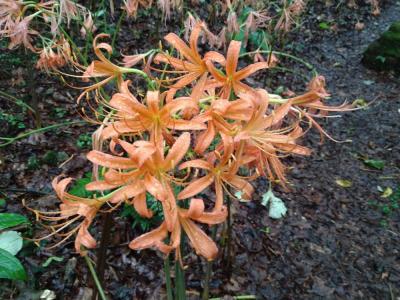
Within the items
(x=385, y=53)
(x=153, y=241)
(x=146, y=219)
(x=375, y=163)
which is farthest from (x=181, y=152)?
(x=385, y=53)

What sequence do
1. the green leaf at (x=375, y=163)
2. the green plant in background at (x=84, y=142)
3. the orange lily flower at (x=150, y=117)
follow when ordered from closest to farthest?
the orange lily flower at (x=150, y=117), the green plant in background at (x=84, y=142), the green leaf at (x=375, y=163)

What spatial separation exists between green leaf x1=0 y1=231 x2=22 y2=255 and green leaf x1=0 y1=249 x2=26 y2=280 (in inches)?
21.4

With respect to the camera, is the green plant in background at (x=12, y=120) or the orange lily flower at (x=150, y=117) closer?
the orange lily flower at (x=150, y=117)

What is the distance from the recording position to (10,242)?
171cm

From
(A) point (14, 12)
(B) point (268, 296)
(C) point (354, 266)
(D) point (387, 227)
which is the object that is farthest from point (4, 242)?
(D) point (387, 227)

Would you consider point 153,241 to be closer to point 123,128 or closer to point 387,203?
point 123,128

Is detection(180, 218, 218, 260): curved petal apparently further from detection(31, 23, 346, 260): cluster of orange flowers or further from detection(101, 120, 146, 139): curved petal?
detection(101, 120, 146, 139): curved petal

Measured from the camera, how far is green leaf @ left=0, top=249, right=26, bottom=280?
1.17 m

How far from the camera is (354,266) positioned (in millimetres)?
2441

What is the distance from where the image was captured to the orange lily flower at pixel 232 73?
3.56 feet

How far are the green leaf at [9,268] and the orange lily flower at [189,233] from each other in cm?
45

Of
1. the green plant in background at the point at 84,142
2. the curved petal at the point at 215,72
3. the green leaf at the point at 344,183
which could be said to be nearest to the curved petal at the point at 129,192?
the curved petal at the point at 215,72

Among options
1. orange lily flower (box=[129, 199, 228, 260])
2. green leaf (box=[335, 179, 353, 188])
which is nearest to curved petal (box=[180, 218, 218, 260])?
orange lily flower (box=[129, 199, 228, 260])

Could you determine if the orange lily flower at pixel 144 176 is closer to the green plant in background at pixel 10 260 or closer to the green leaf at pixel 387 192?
the green plant in background at pixel 10 260
